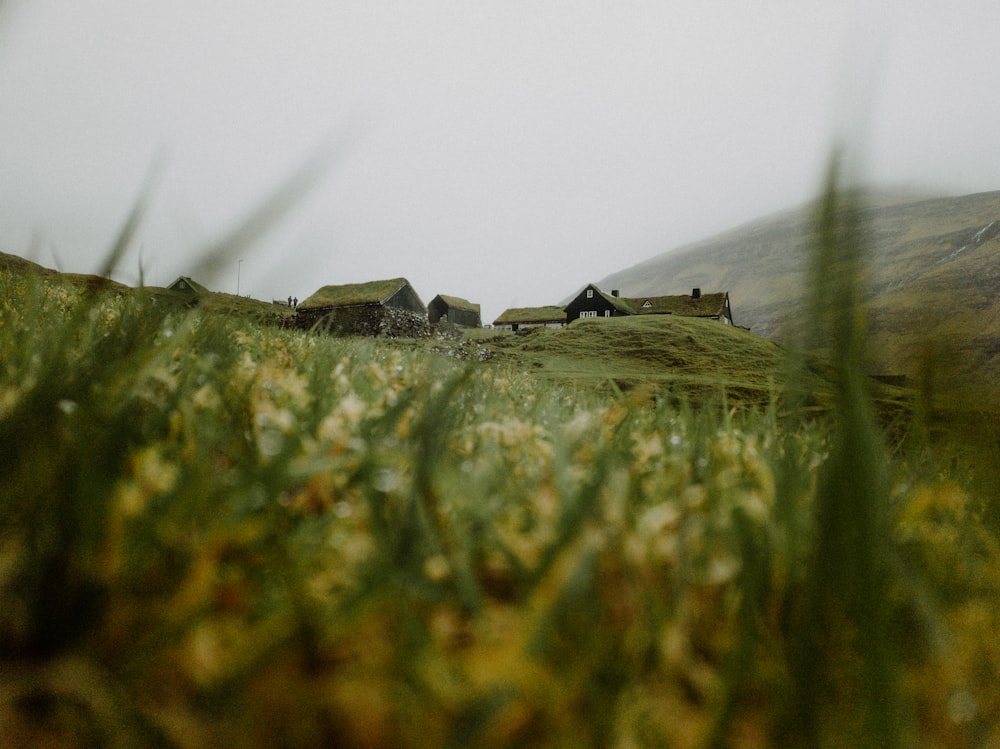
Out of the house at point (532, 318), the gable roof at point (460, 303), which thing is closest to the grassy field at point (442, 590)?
the gable roof at point (460, 303)

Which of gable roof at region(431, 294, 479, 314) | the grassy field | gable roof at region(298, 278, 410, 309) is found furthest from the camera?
gable roof at region(431, 294, 479, 314)

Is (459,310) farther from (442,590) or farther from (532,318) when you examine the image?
(442,590)

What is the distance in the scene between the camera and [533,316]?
265 feet

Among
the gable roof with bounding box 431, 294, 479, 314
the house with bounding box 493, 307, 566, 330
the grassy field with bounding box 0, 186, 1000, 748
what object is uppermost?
the gable roof with bounding box 431, 294, 479, 314

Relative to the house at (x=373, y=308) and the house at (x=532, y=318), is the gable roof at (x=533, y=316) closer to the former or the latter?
the house at (x=532, y=318)

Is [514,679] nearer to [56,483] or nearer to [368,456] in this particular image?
[368,456]

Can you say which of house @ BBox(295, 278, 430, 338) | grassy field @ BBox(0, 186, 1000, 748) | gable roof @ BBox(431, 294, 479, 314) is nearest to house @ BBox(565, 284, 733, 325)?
gable roof @ BBox(431, 294, 479, 314)

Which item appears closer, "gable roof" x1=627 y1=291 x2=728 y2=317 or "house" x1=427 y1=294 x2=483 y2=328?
"house" x1=427 y1=294 x2=483 y2=328

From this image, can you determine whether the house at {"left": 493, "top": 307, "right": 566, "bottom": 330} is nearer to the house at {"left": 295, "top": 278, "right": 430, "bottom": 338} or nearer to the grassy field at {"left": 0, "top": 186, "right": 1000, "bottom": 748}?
the house at {"left": 295, "top": 278, "right": 430, "bottom": 338}

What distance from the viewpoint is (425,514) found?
1213 millimetres

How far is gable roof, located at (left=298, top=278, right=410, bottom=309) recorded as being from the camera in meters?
42.6

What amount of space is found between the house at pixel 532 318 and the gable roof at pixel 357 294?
35.2 metres

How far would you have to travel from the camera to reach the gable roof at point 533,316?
7956 centimetres

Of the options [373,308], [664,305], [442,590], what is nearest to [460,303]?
[664,305]
